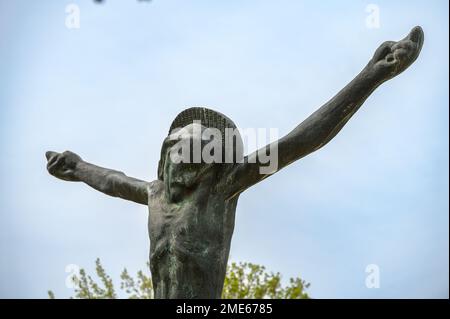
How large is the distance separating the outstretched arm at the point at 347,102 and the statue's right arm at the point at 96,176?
125cm

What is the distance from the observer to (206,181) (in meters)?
5.26

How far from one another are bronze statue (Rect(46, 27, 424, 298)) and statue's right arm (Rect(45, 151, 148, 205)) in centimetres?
27

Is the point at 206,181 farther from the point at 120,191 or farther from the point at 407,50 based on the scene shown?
the point at 407,50

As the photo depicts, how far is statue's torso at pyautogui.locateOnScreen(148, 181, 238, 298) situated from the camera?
4.98 metres

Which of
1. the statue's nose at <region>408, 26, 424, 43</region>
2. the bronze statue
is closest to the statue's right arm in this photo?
the bronze statue

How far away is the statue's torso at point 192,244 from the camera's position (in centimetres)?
498

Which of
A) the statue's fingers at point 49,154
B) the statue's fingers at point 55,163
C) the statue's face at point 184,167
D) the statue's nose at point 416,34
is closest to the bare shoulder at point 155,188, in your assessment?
the statue's face at point 184,167

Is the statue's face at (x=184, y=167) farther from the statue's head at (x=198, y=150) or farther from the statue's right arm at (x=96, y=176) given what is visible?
the statue's right arm at (x=96, y=176)

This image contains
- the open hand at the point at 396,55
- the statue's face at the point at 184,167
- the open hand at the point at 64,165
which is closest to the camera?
the open hand at the point at 396,55
